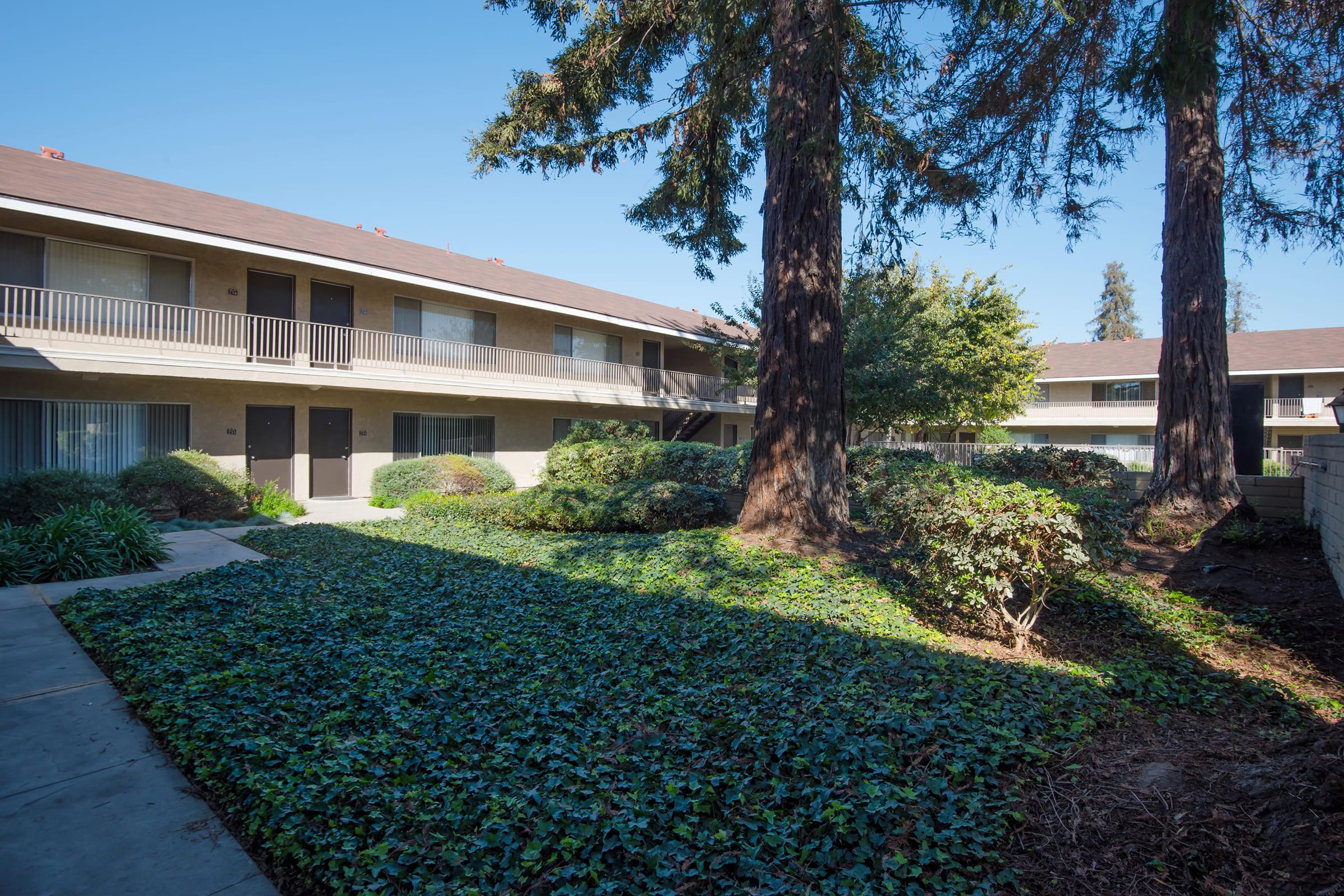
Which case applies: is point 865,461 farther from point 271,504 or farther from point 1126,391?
point 1126,391

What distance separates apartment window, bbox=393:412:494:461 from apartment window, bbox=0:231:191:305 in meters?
5.56

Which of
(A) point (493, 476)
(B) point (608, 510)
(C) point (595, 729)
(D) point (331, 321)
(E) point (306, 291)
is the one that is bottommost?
(C) point (595, 729)

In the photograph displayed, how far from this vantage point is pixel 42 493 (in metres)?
10.4

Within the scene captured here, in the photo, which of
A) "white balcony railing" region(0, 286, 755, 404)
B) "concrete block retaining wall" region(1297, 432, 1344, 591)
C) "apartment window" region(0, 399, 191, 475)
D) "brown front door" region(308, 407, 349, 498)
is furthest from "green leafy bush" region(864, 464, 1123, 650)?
"brown front door" region(308, 407, 349, 498)

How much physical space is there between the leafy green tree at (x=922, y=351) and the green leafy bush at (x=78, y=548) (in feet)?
31.6

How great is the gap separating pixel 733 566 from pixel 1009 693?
3517mm

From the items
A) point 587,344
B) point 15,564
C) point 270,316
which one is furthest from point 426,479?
point 587,344

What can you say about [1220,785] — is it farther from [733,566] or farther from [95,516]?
[95,516]

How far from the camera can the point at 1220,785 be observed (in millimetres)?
2984

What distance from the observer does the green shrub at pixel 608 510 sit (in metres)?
11.0

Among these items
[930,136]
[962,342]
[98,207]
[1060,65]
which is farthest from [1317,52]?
[962,342]

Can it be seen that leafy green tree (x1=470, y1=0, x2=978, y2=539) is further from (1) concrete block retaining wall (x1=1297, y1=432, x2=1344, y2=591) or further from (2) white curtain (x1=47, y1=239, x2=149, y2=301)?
(2) white curtain (x1=47, y1=239, x2=149, y2=301)

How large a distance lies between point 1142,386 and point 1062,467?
26705 mm

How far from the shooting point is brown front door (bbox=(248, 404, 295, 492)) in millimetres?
15227
